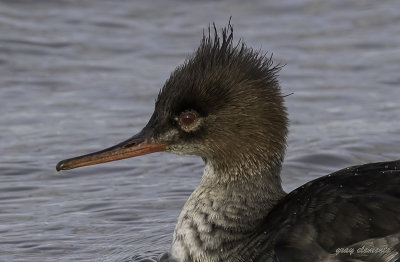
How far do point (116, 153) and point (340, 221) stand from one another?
1.72 metres

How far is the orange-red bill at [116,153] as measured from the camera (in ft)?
24.5

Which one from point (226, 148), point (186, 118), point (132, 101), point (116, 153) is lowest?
point (132, 101)

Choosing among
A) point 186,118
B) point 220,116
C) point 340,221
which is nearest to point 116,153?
point 186,118

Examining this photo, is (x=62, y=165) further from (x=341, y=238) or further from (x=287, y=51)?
(x=287, y=51)

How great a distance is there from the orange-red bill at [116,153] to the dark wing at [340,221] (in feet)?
3.37

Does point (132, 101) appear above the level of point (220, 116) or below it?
below

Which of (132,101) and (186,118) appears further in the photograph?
(132,101)

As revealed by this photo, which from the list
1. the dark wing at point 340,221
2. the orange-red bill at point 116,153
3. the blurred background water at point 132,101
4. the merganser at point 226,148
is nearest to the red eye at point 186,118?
the merganser at point 226,148

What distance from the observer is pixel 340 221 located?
6730 millimetres

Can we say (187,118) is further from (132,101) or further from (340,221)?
(132,101)

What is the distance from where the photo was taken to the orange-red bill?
7.45m

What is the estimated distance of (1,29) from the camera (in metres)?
13.8

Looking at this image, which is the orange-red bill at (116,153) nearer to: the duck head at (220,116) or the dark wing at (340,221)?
the duck head at (220,116)

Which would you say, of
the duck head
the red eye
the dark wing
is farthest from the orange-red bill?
the dark wing
